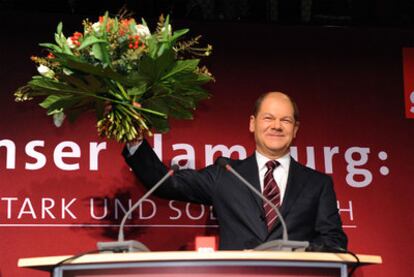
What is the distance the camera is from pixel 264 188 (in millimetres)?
3875

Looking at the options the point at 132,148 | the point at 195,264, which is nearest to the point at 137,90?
the point at 132,148

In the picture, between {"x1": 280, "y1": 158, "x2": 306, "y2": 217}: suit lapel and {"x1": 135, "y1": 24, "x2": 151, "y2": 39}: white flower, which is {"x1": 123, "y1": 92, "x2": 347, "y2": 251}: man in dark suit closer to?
{"x1": 280, "y1": 158, "x2": 306, "y2": 217}: suit lapel

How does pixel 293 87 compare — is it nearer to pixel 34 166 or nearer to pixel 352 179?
pixel 352 179

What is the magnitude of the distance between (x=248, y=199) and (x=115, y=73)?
78 cm

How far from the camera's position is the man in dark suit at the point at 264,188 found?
375 centimetres

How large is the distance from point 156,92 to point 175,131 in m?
0.86

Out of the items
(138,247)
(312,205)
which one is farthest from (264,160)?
(138,247)

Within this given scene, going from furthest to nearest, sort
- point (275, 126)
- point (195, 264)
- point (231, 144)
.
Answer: point (231, 144) < point (275, 126) < point (195, 264)

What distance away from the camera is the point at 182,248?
173 inches

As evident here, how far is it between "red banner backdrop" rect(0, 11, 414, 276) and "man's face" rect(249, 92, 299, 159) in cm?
58

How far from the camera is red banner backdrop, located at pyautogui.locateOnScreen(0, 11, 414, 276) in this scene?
4316 mm

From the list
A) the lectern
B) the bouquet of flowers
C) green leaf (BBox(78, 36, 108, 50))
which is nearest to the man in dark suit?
the bouquet of flowers

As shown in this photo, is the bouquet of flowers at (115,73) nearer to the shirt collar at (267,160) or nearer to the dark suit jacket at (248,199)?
the dark suit jacket at (248,199)

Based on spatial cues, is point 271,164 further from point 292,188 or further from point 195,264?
point 195,264
